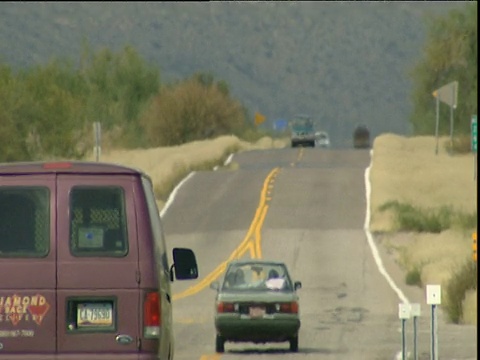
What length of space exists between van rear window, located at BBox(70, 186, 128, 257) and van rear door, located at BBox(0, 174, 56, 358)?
21 cm

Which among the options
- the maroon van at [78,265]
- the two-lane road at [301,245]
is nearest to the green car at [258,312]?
the two-lane road at [301,245]

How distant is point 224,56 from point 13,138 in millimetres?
110134

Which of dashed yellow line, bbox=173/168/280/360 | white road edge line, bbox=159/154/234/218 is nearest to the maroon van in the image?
dashed yellow line, bbox=173/168/280/360

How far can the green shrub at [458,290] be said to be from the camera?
107 feet

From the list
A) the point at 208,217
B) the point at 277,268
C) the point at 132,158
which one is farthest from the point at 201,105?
the point at 277,268

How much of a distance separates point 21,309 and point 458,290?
2006cm

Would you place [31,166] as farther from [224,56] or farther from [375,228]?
[224,56]

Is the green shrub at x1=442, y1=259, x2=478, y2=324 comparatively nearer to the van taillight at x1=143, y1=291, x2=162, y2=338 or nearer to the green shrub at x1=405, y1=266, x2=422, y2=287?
the green shrub at x1=405, y1=266, x2=422, y2=287

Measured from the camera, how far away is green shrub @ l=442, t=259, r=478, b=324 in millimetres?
32656

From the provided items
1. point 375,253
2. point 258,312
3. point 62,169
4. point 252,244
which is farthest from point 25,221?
point 252,244

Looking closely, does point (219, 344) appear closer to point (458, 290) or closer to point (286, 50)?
point (458, 290)

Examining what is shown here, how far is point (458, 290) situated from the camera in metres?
33.0

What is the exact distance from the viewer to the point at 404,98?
574ft

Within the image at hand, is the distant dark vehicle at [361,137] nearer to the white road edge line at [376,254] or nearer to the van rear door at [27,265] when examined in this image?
the white road edge line at [376,254]
